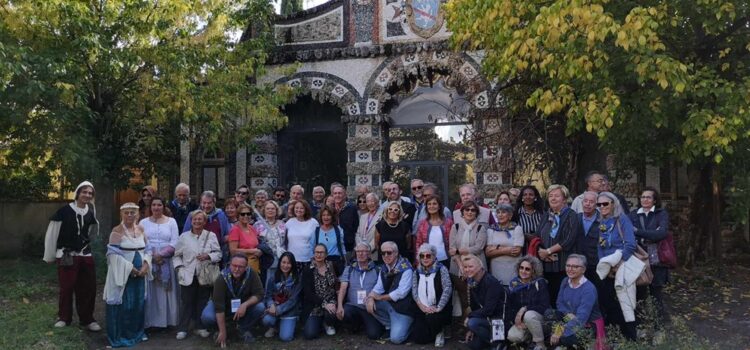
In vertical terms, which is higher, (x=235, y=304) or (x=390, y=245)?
(x=390, y=245)

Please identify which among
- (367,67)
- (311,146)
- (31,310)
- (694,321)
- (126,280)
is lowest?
(694,321)

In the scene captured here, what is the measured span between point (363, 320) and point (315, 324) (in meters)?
0.57

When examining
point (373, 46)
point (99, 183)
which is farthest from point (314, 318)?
point (373, 46)

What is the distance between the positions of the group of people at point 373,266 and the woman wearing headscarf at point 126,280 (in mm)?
13

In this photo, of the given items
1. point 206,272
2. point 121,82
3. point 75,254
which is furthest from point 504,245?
point 121,82

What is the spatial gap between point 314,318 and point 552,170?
6.89 meters

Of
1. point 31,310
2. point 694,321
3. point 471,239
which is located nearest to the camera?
point 471,239

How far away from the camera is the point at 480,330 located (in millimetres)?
6680

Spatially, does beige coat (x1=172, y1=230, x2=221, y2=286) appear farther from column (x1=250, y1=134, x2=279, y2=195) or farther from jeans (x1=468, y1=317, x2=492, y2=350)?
column (x1=250, y1=134, x2=279, y2=195)

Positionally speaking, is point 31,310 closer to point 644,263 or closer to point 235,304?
point 235,304

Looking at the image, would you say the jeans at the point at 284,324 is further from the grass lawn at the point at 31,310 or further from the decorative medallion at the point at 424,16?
the decorative medallion at the point at 424,16

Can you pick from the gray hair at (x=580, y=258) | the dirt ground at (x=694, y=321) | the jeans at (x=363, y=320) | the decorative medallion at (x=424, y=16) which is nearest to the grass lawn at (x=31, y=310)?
the dirt ground at (x=694, y=321)

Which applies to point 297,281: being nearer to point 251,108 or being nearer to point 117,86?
point 251,108

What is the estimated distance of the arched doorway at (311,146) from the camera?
14.5 m
